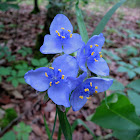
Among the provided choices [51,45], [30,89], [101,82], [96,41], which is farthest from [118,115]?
[30,89]

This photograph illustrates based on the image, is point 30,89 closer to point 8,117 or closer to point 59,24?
point 8,117

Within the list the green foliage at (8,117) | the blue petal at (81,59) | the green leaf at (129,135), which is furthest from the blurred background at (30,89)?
the blue petal at (81,59)

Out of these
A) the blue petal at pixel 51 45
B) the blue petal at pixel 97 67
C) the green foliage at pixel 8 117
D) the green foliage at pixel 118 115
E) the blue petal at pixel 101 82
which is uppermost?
the blue petal at pixel 51 45

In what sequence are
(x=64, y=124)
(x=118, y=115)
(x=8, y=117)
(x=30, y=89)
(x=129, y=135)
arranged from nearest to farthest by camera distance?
(x=64, y=124) < (x=118, y=115) < (x=129, y=135) < (x=8, y=117) < (x=30, y=89)

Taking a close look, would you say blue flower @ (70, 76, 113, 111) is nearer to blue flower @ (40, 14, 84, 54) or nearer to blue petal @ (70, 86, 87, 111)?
blue petal @ (70, 86, 87, 111)

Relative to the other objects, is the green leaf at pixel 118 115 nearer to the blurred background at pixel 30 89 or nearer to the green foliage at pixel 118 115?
the green foliage at pixel 118 115

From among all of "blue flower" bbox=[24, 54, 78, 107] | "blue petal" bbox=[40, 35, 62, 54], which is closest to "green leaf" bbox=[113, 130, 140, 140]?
"blue flower" bbox=[24, 54, 78, 107]

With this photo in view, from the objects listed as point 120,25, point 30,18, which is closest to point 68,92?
point 30,18
